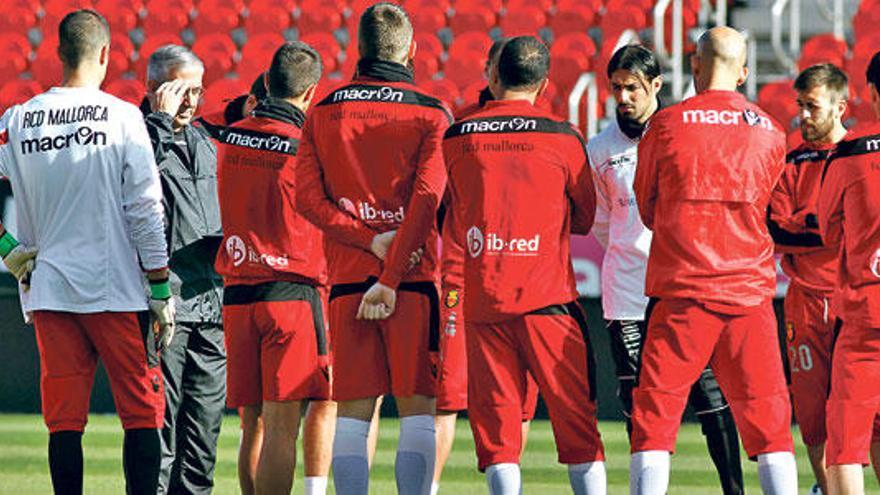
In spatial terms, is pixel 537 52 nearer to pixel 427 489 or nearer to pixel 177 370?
pixel 427 489

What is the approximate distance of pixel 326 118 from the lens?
6836 mm

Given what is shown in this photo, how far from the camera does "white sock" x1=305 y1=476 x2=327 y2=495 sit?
725cm

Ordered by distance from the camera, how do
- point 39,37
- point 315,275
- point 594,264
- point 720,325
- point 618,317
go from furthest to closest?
1. point 39,37
2. point 594,264
3. point 618,317
4. point 315,275
5. point 720,325

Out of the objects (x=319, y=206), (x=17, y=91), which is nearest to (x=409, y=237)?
(x=319, y=206)

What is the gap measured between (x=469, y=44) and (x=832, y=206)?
10705mm

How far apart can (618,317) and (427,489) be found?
1530 mm

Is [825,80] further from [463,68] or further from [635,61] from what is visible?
[463,68]

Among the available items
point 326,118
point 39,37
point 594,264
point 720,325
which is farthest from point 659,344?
point 39,37

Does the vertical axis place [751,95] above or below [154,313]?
above

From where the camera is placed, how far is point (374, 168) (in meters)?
6.79

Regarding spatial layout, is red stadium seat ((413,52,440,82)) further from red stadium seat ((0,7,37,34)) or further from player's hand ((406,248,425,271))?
player's hand ((406,248,425,271))

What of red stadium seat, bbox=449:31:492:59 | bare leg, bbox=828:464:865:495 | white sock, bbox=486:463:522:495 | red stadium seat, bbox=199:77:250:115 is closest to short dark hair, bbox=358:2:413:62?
white sock, bbox=486:463:522:495

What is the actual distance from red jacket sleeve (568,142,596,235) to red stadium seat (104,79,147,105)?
422 inches

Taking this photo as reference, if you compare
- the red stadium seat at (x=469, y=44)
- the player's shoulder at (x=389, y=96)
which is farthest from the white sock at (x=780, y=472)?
the red stadium seat at (x=469, y=44)
